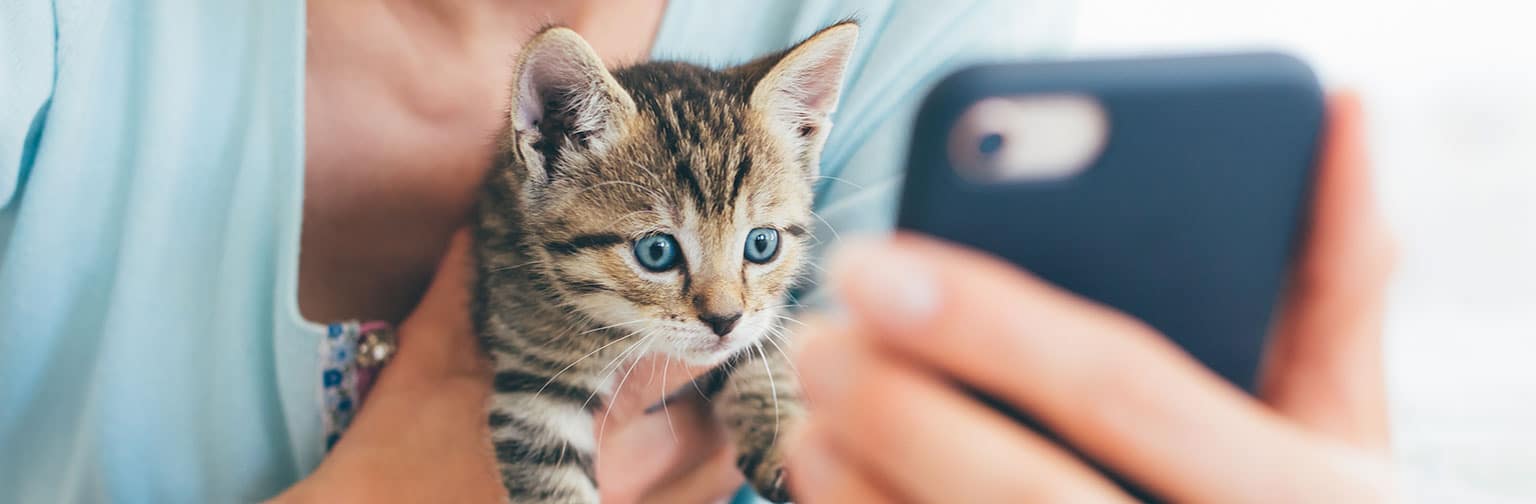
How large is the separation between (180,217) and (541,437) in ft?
1.36

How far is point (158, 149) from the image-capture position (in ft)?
2.49

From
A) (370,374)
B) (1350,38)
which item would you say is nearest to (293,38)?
(370,374)

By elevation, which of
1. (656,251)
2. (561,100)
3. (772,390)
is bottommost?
(772,390)

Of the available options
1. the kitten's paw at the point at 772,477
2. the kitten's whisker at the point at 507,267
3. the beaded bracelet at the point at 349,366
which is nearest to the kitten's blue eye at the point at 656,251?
the kitten's whisker at the point at 507,267

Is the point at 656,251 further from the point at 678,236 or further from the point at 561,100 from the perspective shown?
the point at 561,100

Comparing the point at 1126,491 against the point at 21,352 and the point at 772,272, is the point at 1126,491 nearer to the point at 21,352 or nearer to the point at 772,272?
the point at 772,272

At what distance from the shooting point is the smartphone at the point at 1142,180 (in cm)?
31

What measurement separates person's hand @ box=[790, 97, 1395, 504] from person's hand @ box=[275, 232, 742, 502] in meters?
0.46

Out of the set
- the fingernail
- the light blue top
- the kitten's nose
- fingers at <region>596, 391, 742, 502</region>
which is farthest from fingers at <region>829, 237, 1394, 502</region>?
fingers at <region>596, 391, 742, 502</region>

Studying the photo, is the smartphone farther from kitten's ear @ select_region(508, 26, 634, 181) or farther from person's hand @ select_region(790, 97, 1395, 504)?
kitten's ear @ select_region(508, 26, 634, 181)

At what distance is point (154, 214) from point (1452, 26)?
131 centimetres

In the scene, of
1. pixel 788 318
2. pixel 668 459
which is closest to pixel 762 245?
pixel 788 318

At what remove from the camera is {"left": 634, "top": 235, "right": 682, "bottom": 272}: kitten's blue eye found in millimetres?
666

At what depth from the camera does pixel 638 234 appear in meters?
0.66
